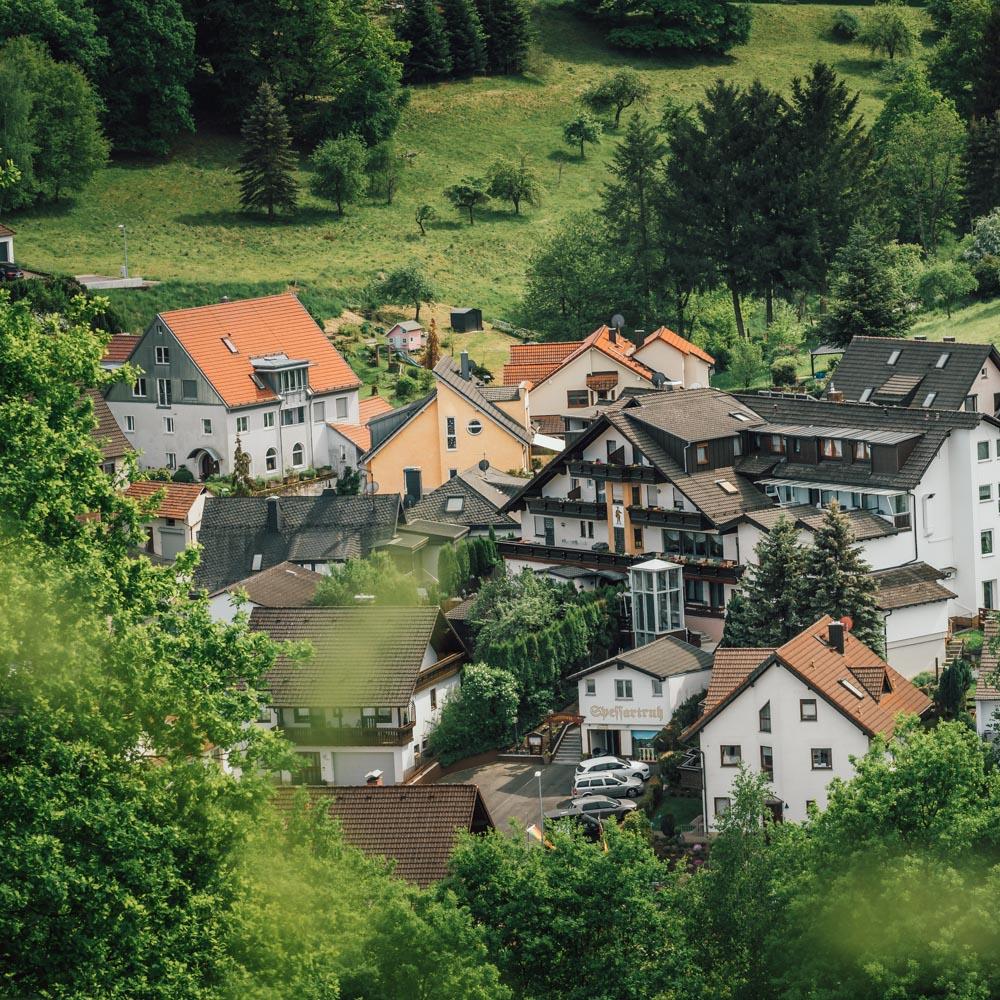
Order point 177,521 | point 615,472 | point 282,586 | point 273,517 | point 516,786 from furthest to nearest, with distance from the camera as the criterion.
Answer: point 177,521
point 273,517
point 282,586
point 615,472
point 516,786

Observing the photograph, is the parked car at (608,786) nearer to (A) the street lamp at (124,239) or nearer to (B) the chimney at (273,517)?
(B) the chimney at (273,517)

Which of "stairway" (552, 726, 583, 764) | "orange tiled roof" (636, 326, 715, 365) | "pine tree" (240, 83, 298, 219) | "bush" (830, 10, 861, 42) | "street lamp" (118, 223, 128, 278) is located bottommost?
"stairway" (552, 726, 583, 764)

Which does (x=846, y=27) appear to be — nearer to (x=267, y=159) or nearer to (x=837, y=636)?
(x=267, y=159)

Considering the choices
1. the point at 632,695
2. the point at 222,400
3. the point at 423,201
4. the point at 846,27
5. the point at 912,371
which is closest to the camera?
the point at 632,695

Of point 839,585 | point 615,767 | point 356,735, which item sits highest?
point 839,585

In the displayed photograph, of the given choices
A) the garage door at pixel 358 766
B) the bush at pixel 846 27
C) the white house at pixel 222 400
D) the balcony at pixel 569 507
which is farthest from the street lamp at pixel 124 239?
the bush at pixel 846 27

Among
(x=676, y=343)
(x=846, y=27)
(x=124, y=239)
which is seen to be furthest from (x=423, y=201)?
(x=846, y=27)

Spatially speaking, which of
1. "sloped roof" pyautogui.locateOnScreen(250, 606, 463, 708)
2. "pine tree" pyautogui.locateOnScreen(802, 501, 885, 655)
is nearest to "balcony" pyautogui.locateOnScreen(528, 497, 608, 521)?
"sloped roof" pyautogui.locateOnScreen(250, 606, 463, 708)

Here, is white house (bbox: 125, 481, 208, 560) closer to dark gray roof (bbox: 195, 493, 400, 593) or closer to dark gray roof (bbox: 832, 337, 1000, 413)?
dark gray roof (bbox: 195, 493, 400, 593)
